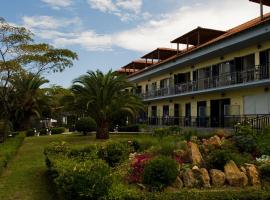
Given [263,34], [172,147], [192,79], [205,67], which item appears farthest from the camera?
[192,79]

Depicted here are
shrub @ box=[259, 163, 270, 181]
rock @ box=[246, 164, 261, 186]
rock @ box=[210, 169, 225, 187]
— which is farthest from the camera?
shrub @ box=[259, 163, 270, 181]

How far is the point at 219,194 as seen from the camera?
9781mm

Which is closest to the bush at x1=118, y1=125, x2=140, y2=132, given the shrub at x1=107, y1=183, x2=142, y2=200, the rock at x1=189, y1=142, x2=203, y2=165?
the rock at x1=189, y1=142, x2=203, y2=165

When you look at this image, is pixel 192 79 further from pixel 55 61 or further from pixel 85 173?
pixel 85 173

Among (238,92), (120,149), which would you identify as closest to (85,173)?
(120,149)

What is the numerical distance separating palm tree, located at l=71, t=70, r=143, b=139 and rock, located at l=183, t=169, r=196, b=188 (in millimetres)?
19008

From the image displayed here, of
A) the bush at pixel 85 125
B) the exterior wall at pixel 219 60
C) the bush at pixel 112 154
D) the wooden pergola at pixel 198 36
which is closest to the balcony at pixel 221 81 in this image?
the exterior wall at pixel 219 60

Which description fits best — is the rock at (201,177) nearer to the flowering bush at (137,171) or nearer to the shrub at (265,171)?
the flowering bush at (137,171)

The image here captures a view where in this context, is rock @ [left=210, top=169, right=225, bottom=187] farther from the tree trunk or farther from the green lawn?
the tree trunk

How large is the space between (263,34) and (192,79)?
41.9 feet

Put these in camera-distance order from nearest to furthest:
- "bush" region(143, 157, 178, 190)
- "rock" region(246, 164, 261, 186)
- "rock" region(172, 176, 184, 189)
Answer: "bush" region(143, 157, 178, 190), "rock" region(172, 176, 184, 189), "rock" region(246, 164, 261, 186)

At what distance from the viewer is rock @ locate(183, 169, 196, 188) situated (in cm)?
1181

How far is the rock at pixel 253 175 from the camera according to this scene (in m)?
12.2

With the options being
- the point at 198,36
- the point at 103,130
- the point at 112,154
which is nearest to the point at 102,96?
the point at 103,130
